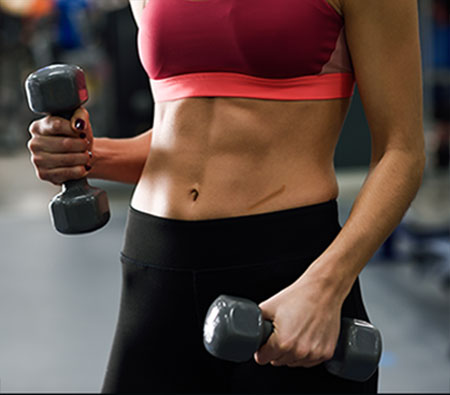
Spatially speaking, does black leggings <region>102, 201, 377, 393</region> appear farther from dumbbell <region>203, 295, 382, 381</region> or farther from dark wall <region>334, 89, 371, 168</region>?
dark wall <region>334, 89, 371, 168</region>

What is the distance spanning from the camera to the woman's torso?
0.90 metres

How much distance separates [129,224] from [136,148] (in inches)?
6.6

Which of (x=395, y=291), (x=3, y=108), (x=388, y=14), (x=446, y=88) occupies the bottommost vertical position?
(x=3, y=108)

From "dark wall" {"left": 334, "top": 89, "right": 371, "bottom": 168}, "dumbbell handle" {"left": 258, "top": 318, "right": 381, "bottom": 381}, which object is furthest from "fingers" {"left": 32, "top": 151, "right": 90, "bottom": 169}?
A: "dark wall" {"left": 334, "top": 89, "right": 371, "bottom": 168}

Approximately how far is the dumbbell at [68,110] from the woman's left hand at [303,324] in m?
0.33

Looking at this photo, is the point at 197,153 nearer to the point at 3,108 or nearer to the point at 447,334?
the point at 447,334

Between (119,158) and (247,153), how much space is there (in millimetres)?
301

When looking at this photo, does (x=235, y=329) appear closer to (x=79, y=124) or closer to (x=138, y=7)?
(x=79, y=124)

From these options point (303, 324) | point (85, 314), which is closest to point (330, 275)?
point (303, 324)

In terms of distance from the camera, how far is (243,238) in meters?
0.91

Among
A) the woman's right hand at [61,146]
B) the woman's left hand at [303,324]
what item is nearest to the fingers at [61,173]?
the woman's right hand at [61,146]

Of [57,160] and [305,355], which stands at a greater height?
[57,160]

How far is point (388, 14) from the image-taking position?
32.0 inches

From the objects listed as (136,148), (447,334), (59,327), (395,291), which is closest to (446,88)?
(395,291)
